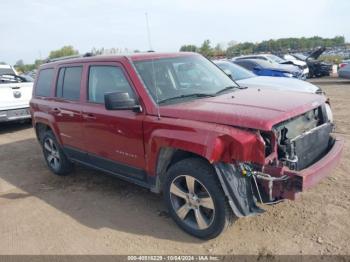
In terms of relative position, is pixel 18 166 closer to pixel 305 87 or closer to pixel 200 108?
pixel 200 108

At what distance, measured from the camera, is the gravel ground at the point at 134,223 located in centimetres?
346

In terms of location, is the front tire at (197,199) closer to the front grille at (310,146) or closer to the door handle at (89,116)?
the front grille at (310,146)

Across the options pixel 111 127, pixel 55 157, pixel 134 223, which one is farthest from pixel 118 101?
pixel 55 157

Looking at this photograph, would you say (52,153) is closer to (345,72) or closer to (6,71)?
(6,71)

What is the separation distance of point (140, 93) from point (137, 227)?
1.50 meters

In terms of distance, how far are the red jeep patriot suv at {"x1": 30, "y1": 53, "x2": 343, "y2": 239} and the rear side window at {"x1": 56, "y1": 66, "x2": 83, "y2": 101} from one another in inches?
0.6

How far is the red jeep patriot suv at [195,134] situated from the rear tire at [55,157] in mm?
670

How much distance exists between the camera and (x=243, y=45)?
180 ft

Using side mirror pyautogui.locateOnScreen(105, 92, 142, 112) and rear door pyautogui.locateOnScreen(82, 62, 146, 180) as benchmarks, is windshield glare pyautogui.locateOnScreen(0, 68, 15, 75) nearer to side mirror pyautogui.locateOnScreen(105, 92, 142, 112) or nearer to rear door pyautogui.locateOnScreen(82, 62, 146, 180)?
rear door pyautogui.locateOnScreen(82, 62, 146, 180)

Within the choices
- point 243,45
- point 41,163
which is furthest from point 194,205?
point 243,45

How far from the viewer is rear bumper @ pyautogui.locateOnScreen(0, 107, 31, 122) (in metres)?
9.02

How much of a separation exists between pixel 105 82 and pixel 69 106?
91 cm

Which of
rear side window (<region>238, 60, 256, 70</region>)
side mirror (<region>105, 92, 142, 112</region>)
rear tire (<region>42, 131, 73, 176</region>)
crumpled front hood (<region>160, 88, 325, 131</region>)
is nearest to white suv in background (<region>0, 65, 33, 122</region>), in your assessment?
rear tire (<region>42, 131, 73, 176</region>)

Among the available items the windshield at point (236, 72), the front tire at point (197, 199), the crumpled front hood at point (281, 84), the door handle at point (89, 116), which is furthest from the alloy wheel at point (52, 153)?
the windshield at point (236, 72)
